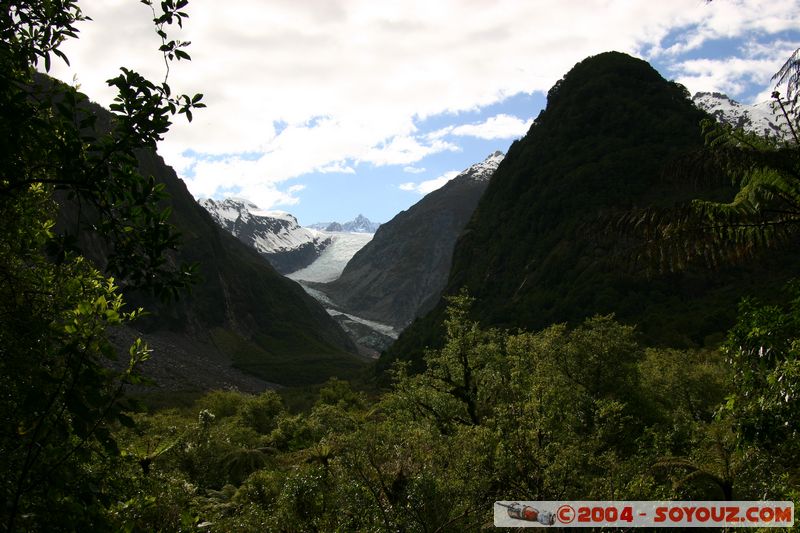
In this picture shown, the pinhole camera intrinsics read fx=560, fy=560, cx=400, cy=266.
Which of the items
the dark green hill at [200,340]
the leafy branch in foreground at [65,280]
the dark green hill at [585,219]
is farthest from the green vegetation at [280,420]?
the dark green hill at [200,340]

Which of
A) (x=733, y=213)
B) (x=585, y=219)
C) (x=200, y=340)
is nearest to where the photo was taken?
(x=733, y=213)

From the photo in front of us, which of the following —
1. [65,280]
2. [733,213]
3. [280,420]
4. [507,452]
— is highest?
[733,213]

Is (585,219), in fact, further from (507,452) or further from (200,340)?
(507,452)

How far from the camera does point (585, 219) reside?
129125 mm

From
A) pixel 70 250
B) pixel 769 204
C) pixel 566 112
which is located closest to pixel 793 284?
pixel 769 204

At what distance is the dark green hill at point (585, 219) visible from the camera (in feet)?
331

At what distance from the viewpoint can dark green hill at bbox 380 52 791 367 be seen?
331ft

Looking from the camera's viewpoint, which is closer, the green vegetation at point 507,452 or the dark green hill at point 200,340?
the green vegetation at point 507,452

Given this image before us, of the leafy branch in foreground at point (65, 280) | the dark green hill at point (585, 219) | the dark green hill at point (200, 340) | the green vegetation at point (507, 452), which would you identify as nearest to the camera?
the leafy branch in foreground at point (65, 280)

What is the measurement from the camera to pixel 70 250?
611 cm

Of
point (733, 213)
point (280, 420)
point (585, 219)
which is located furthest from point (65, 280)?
point (585, 219)

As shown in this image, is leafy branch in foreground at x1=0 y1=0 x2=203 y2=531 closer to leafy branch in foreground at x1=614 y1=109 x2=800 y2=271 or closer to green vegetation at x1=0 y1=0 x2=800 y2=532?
green vegetation at x1=0 y1=0 x2=800 y2=532

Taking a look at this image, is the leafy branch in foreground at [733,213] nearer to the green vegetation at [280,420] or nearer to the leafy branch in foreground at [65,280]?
the green vegetation at [280,420]

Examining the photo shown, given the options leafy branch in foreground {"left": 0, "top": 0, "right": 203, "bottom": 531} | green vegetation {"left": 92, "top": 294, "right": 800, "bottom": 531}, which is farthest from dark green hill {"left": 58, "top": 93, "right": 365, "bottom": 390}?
leafy branch in foreground {"left": 0, "top": 0, "right": 203, "bottom": 531}
